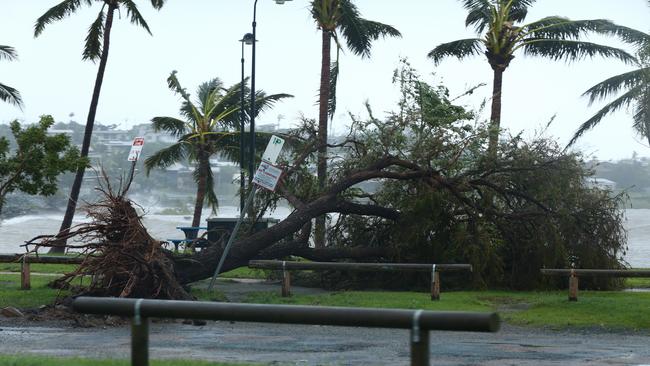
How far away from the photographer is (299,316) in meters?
6.86

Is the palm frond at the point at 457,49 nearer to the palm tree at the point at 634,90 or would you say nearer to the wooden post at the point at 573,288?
the palm tree at the point at 634,90

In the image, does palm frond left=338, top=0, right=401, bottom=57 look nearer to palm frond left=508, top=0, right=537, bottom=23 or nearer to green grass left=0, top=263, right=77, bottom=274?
palm frond left=508, top=0, right=537, bottom=23

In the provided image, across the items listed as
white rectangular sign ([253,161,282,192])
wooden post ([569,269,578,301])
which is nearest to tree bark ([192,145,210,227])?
white rectangular sign ([253,161,282,192])

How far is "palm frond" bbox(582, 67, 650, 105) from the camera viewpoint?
4225 centimetres

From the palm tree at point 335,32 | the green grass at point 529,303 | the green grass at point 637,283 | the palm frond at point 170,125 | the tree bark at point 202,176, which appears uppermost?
the palm tree at point 335,32

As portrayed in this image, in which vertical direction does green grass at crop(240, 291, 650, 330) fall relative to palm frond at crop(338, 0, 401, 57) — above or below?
below

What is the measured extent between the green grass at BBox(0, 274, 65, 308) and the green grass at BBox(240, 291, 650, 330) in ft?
12.1

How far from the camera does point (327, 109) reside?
122 feet

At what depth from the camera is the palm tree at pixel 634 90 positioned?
135 feet

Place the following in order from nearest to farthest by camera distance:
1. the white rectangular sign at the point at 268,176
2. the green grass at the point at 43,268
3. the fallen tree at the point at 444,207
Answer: the white rectangular sign at the point at 268,176
the fallen tree at the point at 444,207
the green grass at the point at 43,268

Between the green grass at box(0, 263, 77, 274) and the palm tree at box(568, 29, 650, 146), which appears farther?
the palm tree at box(568, 29, 650, 146)

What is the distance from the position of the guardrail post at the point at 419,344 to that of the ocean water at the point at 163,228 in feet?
168

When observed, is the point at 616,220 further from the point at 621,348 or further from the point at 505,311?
the point at 621,348

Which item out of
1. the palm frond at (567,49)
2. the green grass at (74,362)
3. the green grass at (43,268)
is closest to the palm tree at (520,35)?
the palm frond at (567,49)
